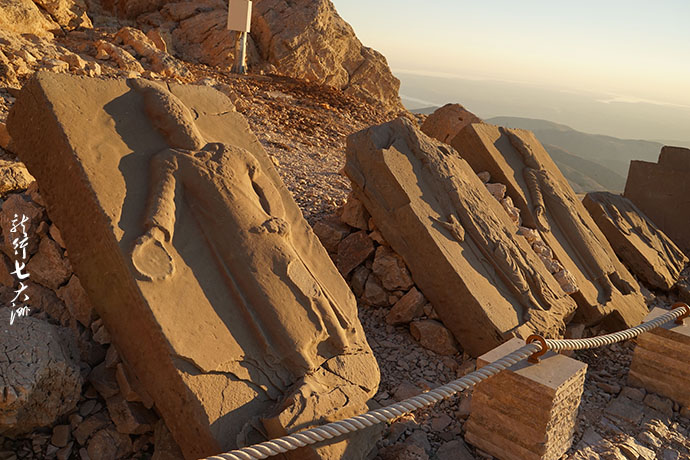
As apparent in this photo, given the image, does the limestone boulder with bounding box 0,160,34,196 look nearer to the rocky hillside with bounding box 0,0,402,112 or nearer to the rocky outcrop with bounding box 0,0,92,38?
the rocky outcrop with bounding box 0,0,92,38

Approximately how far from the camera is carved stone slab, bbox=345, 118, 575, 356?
3748 mm

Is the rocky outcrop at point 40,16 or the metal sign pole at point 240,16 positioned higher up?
the metal sign pole at point 240,16

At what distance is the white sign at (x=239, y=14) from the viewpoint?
1088cm

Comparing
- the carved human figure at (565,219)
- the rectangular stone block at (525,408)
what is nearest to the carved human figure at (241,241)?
the rectangular stone block at (525,408)

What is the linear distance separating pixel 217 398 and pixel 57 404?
822 millimetres

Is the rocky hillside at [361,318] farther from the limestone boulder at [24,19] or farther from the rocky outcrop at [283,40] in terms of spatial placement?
the rocky outcrop at [283,40]

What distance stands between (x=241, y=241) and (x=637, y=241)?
488 centimetres

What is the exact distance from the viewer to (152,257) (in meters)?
2.56

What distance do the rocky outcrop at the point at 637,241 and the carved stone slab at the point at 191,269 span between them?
397 centimetres

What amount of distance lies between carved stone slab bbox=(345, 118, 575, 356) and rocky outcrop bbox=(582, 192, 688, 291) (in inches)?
75.2

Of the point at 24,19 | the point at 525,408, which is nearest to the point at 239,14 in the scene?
the point at 24,19

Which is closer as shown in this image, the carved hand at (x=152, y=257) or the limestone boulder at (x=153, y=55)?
the carved hand at (x=152, y=257)

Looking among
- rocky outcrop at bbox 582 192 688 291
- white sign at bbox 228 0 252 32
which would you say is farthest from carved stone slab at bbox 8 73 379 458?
white sign at bbox 228 0 252 32

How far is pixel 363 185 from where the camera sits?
4.21m
